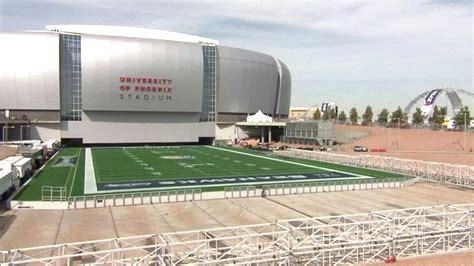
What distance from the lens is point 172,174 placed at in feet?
141

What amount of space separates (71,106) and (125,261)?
75.8 metres

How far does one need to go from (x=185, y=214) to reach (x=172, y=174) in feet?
53.5

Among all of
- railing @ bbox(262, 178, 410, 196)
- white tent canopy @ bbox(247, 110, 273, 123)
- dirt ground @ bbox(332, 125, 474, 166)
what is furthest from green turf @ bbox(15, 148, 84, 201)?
white tent canopy @ bbox(247, 110, 273, 123)

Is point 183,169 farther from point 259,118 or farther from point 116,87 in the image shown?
point 259,118

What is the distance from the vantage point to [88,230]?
75.6 feet

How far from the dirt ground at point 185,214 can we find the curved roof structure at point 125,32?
70.8 m

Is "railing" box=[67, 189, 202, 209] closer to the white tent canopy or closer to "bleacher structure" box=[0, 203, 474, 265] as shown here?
"bleacher structure" box=[0, 203, 474, 265]

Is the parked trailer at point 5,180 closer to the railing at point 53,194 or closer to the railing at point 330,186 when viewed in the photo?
the railing at point 53,194

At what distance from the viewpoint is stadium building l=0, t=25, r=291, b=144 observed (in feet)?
264

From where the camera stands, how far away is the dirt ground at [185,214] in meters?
22.3

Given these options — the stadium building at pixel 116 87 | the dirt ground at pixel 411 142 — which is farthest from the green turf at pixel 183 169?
the stadium building at pixel 116 87

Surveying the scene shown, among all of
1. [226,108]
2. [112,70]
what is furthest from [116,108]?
[226,108]

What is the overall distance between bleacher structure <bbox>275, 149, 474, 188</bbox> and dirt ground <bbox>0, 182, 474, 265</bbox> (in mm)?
4533

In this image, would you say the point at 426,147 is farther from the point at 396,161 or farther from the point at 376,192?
the point at 376,192
